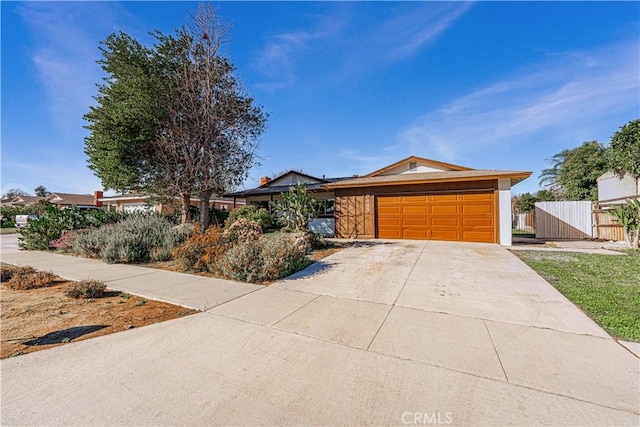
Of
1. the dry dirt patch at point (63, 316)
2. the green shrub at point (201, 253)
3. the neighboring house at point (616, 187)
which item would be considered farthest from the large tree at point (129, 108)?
the neighboring house at point (616, 187)

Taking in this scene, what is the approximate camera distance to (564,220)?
13.5 metres

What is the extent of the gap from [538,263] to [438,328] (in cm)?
568

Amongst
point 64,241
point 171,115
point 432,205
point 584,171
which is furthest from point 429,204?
point 584,171

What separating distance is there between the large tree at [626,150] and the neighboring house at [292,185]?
53.1 feet

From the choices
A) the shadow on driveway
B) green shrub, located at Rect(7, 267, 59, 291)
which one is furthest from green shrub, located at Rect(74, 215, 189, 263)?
the shadow on driveway

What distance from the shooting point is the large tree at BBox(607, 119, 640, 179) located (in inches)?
533

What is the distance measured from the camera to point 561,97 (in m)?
9.90

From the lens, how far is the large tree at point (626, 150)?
44.4ft

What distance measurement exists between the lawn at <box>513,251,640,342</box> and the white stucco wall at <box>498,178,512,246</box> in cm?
181

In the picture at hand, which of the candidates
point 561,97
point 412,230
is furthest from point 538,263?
point 561,97

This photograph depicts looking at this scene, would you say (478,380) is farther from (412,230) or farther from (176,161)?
(176,161)

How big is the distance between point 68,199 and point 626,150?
191 ft

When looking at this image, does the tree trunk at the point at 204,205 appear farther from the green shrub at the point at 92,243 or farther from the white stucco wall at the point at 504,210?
the white stucco wall at the point at 504,210

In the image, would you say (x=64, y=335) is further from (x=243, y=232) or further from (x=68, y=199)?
(x=68, y=199)
